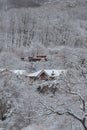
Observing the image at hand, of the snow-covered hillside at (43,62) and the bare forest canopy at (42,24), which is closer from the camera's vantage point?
the snow-covered hillside at (43,62)

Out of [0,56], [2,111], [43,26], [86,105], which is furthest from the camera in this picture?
[43,26]

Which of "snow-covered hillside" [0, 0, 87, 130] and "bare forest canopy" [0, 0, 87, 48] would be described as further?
"bare forest canopy" [0, 0, 87, 48]

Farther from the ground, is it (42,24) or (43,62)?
(43,62)

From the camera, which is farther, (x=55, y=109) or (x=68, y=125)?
(x=68, y=125)

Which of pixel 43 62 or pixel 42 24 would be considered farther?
pixel 42 24

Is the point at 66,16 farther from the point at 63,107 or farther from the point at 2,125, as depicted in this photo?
the point at 63,107

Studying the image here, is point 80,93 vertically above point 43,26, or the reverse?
point 80,93

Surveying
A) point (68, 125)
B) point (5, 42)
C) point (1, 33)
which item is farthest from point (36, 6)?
point (68, 125)

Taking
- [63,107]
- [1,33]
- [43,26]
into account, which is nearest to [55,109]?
[63,107]

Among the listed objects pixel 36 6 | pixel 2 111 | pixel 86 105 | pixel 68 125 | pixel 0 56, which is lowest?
pixel 36 6

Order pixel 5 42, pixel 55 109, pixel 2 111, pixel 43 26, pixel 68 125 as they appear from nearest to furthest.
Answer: pixel 55 109 < pixel 68 125 < pixel 2 111 < pixel 5 42 < pixel 43 26
